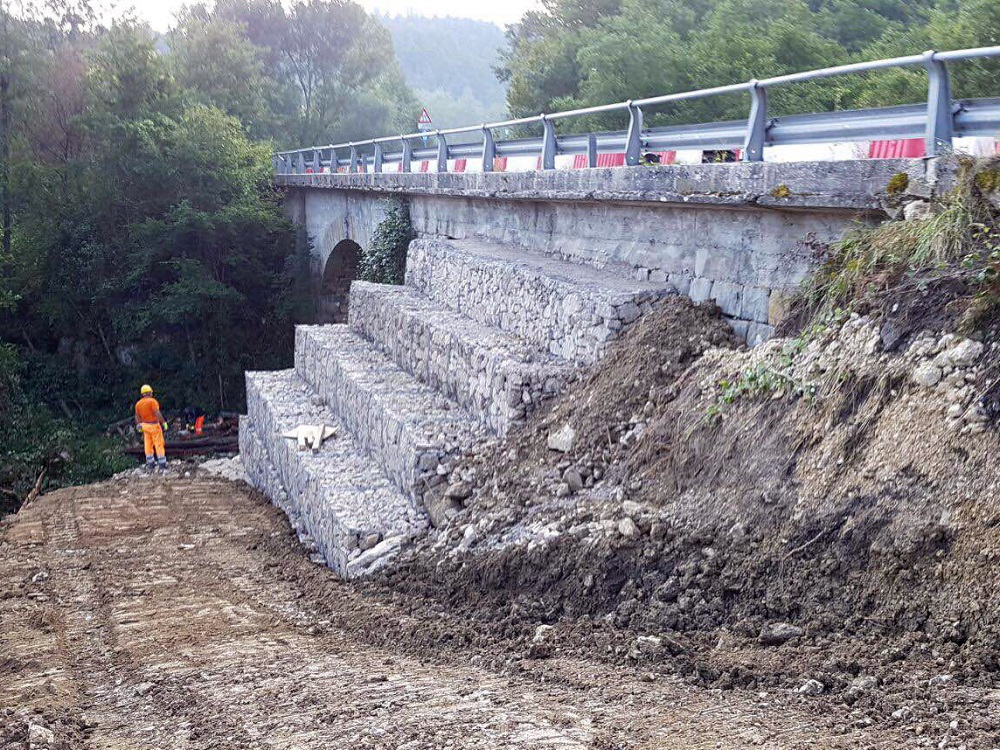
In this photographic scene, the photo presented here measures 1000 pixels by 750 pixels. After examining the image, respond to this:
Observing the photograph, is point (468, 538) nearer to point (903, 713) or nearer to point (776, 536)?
point (776, 536)

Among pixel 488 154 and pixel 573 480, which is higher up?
pixel 488 154

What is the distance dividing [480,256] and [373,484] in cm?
385

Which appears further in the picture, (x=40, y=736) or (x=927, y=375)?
(x=927, y=375)

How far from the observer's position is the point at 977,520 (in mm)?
4590

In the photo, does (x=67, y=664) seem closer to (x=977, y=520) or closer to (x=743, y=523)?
(x=743, y=523)

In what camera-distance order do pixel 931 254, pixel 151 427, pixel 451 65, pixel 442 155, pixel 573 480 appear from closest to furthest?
1. pixel 931 254
2. pixel 573 480
3. pixel 442 155
4. pixel 151 427
5. pixel 451 65

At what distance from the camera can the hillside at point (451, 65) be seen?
4033 inches

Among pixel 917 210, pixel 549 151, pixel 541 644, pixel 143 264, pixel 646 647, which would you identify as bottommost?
pixel 541 644

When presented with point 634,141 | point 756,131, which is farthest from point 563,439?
point 634,141

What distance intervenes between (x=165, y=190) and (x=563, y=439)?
65.3 ft

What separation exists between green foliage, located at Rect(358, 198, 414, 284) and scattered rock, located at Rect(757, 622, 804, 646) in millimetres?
12672

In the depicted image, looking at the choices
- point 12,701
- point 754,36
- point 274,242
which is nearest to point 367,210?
point 274,242

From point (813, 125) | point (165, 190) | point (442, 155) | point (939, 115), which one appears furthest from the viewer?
point (165, 190)

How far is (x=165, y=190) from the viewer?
2509 cm
